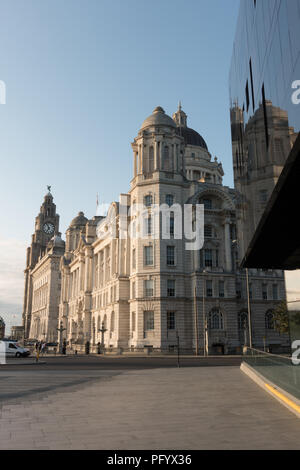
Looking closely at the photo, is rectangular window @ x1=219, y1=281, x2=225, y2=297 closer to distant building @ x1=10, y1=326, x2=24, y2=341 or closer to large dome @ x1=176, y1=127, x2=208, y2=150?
large dome @ x1=176, y1=127, x2=208, y2=150

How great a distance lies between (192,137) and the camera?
88.7m

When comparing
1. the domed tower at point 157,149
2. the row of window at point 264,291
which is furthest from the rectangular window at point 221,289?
the domed tower at point 157,149

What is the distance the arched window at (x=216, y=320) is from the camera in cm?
5328

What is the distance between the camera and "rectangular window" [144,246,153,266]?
174 ft

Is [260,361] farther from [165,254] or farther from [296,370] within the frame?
[165,254]

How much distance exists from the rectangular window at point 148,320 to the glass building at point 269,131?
31.9 meters

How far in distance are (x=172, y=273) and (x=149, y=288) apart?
357cm

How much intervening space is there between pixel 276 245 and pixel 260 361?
5.05 m

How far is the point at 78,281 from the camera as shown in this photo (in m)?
91.9

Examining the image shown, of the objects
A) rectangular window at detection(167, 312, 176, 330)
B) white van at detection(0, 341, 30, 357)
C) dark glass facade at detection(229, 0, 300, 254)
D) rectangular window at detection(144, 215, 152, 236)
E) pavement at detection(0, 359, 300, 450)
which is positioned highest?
rectangular window at detection(144, 215, 152, 236)

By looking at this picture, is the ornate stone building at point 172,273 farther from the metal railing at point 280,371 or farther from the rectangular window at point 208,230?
the metal railing at point 280,371

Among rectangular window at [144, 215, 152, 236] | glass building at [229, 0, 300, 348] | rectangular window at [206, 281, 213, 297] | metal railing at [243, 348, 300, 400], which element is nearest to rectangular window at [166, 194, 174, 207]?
rectangular window at [144, 215, 152, 236]

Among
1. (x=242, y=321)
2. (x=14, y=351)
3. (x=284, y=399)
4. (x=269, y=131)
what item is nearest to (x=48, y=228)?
(x=242, y=321)

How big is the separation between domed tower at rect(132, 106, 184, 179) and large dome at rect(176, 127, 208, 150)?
29532 millimetres
